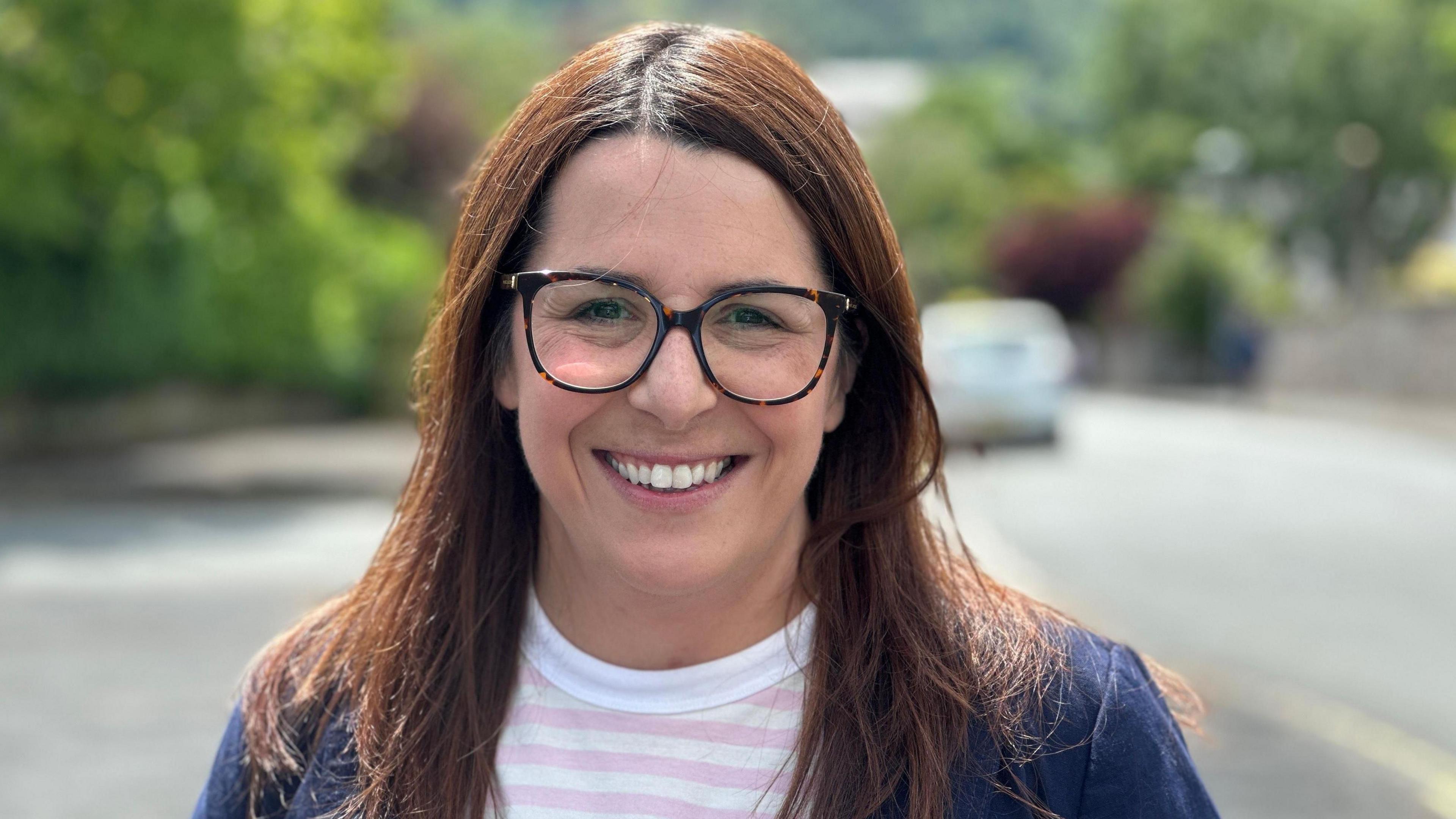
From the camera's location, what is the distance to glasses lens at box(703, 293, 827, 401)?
1.67 metres

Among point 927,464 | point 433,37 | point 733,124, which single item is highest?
point 433,37

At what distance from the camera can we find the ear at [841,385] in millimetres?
1857

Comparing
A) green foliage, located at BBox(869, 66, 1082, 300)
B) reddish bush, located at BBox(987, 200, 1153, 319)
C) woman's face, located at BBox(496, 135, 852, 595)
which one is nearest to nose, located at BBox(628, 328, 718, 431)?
woman's face, located at BBox(496, 135, 852, 595)

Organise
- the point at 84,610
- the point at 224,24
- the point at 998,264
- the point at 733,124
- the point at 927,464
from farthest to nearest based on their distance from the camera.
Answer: the point at 998,264
the point at 224,24
the point at 84,610
the point at 927,464
the point at 733,124

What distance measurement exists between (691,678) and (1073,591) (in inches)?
301

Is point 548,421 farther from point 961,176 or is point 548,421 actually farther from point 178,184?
point 961,176

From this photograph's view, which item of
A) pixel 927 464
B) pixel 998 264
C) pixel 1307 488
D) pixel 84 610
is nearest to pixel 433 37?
pixel 998 264

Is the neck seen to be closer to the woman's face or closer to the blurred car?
→ the woman's face

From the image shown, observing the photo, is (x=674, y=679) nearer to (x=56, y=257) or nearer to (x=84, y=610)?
(x=84, y=610)

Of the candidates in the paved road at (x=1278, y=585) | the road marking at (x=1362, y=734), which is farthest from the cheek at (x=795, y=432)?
the road marking at (x=1362, y=734)

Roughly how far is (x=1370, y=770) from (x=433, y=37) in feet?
120

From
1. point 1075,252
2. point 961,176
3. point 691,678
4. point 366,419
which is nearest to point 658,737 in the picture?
point 691,678

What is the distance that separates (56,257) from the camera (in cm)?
1650

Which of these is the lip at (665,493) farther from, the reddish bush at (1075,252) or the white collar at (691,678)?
the reddish bush at (1075,252)
